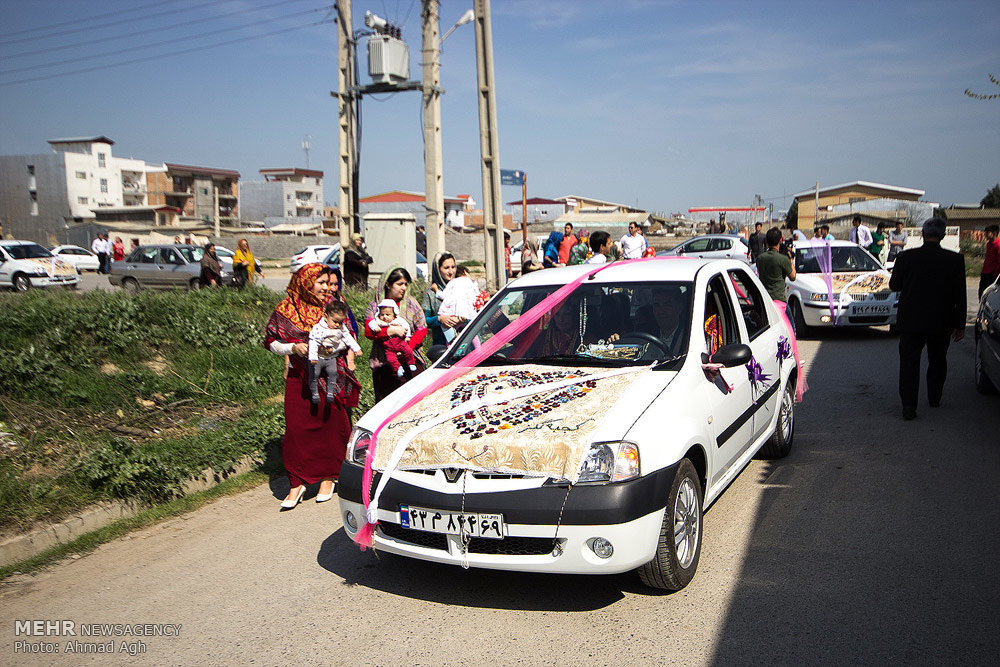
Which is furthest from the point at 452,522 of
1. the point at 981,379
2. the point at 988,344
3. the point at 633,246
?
the point at 633,246

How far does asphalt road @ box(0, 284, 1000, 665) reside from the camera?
3490 mm

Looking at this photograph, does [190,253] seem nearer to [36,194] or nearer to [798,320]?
[798,320]

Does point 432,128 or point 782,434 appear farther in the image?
point 432,128

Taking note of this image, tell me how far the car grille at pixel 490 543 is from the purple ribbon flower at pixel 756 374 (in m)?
2.28

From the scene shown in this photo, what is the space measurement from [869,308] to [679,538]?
9.58 m

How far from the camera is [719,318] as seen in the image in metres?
5.18

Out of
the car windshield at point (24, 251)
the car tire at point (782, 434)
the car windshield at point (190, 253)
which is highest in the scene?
the car windshield at point (24, 251)

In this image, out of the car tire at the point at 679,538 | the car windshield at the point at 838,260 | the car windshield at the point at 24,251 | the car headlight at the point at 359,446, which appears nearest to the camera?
the car tire at the point at 679,538

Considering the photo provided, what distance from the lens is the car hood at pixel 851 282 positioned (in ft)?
40.0

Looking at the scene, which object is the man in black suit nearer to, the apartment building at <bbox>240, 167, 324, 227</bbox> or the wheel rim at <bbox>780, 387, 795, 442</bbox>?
the wheel rim at <bbox>780, 387, 795, 442</bbox>

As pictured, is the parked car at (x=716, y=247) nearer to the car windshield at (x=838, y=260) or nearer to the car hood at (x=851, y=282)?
the car windshield at (x=838, y=260)

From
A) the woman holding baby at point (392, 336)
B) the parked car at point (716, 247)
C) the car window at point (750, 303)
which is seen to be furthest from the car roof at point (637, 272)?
the parked car at point (716, 247)

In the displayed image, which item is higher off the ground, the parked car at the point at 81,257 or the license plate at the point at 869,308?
the parked car at the point at 81,257

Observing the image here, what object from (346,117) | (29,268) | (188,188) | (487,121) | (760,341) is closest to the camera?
(760,341)
